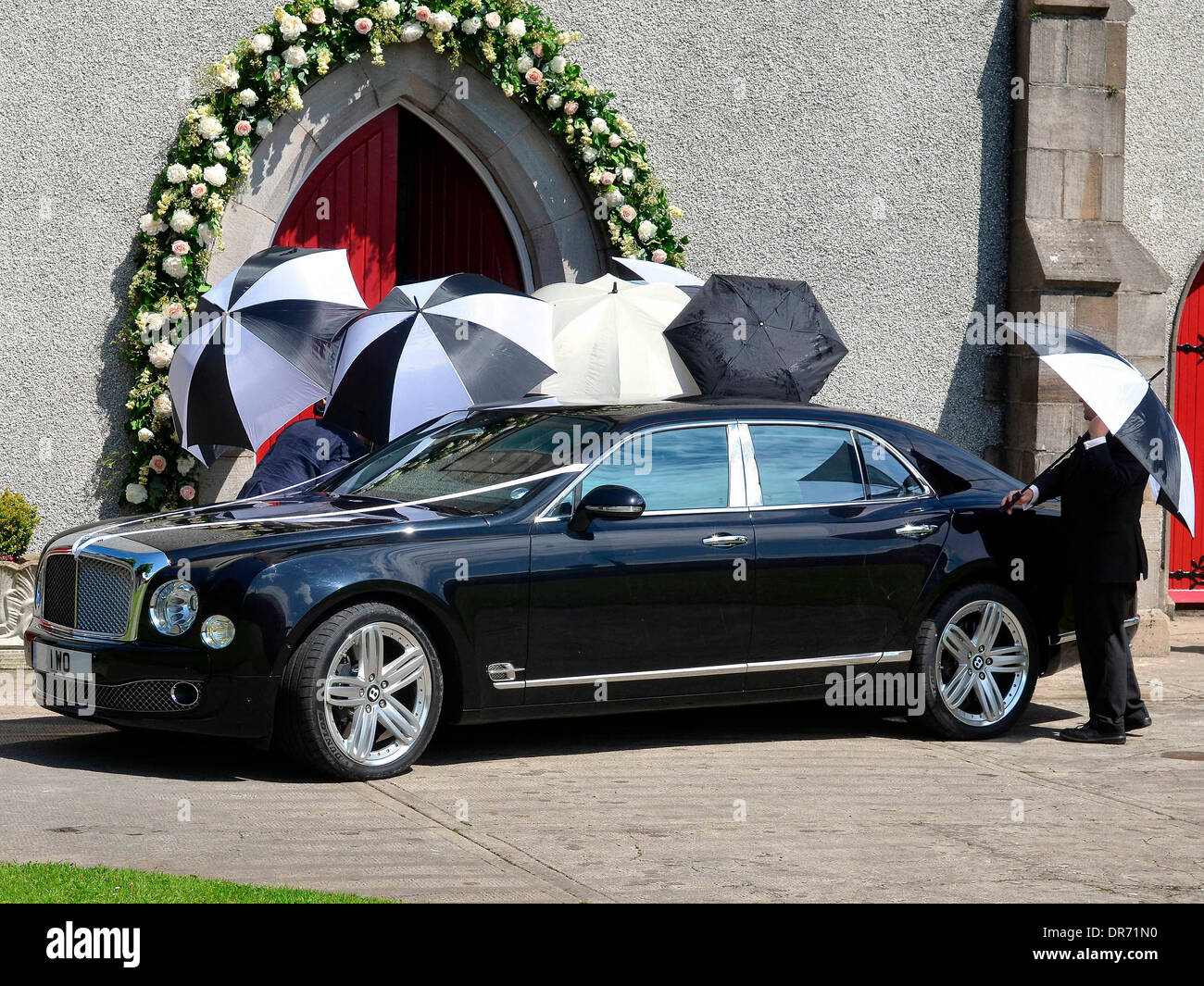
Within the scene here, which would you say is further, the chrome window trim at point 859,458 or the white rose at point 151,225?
the white rose at point 151,225

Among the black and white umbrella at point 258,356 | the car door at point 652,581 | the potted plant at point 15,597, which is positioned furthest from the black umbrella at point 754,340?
the potted plant at point 15,597

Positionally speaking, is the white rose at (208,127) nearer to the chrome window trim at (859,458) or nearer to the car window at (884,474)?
the chrome window trim at (859,458)

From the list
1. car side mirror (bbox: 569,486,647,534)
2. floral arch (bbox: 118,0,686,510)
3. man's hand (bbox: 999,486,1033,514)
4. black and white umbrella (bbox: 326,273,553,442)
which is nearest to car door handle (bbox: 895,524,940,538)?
man's hand (bbox: 999,486,1033,514)

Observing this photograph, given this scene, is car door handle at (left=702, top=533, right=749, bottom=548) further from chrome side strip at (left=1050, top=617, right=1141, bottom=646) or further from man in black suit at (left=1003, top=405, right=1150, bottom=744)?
chrome side strip at (left=1050, top=617, right=1141, bottom=646)

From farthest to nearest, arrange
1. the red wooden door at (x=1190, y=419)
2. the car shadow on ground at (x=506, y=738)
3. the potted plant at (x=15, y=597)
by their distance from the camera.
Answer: the red wooden door at (x=1190, y=419) < the potted plant at (x=15, y=597) < the car shadow on ground at (x=506, y=738)

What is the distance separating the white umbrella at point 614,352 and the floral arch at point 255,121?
2.29 meters

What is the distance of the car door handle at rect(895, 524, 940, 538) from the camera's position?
7.81m

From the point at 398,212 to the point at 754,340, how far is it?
3.74 meters

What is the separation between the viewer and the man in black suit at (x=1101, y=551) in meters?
7.96

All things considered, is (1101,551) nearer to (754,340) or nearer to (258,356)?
(754,340)

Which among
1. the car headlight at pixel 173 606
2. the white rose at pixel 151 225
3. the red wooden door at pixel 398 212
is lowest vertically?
the car headlight at pixel 173 606

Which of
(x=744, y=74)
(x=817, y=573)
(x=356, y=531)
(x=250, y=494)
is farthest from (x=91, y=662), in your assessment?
(x=744, y=74)
